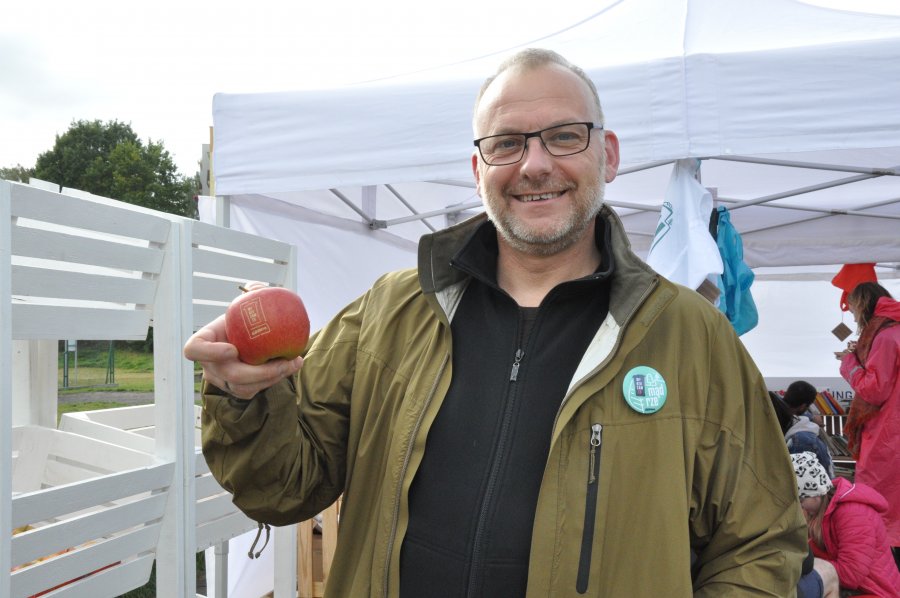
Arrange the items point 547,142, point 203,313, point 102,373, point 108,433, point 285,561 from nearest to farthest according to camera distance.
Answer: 1. point 547,142
2. point 203,313
3. point 108,433
4. point 285,561
5. point 102,373

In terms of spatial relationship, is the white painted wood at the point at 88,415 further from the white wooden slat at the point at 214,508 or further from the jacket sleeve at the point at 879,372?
the jacket sleeve at the point at 879,372

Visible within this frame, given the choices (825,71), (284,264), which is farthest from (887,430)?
(284,264)

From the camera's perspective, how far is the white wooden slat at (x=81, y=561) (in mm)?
1758

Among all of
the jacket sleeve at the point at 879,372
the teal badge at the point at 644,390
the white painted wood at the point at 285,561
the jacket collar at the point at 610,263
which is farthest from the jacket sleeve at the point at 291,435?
the jacket sleeve at the point at 879,372

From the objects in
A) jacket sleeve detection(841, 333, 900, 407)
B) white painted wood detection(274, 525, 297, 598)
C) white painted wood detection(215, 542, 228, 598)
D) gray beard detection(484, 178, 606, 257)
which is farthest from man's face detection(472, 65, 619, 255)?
jacket sleeve detection(841, 333, 900, 407)

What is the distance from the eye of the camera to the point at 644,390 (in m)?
1.35

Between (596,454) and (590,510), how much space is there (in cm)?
10

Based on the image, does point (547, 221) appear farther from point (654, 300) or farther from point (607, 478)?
point (607, 478)

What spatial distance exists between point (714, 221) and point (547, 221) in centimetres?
203

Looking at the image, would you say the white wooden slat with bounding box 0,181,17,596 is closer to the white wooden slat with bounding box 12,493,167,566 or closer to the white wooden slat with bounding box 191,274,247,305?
the white wooden slat with bounding box 12,493,167,566

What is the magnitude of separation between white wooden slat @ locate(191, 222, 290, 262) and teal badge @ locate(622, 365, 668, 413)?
151 cm

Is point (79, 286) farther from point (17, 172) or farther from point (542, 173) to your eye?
point (17, 172)

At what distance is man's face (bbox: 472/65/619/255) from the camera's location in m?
1.55

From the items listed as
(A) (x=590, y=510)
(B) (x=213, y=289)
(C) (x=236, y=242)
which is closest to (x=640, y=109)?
(C) (x=236, y=242)
